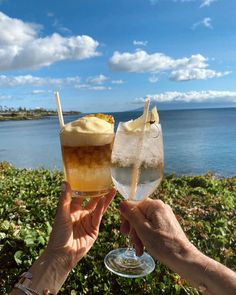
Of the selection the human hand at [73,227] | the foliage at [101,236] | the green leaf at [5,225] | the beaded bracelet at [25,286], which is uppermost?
the human hand at [73,227]

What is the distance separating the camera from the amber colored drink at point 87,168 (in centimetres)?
330

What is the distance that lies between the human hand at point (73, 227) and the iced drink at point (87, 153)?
0.15 meters

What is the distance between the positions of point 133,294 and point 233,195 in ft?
15.4

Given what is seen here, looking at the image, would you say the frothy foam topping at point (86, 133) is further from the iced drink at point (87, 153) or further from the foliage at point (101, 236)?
the foliage at point (101, 236)

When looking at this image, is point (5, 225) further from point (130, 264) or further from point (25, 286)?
point (25, 286)

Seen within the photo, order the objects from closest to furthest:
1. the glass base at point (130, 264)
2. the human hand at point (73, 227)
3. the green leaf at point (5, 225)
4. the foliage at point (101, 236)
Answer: the human hand at point (73, 227)
the glass base at point (130, 264)
the foliage at point (101, 236)
the green leaf at point (5, 225)

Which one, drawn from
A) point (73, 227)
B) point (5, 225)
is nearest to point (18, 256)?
point (5, 225)

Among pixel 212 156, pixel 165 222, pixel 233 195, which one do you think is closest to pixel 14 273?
pixel 165 222

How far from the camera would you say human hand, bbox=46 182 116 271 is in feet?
10.6

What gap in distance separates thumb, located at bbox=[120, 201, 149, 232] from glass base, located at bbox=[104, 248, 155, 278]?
27.6 inches

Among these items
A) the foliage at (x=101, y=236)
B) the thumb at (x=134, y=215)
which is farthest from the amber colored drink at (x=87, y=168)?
the foliage at (x=101, y=236)

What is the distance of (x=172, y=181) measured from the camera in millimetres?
10078

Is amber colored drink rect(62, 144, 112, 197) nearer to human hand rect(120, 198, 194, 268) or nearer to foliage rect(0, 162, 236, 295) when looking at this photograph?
human hand rect(120, 198, 194, 268)

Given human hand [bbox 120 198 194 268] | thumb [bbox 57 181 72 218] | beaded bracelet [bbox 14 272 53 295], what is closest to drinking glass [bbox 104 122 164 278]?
human hand [bbox 120 198 194 268]
